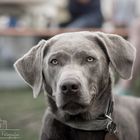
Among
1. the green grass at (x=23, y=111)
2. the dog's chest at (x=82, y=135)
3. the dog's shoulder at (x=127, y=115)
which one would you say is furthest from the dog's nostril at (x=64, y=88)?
the green grass at (x=23, y=111)

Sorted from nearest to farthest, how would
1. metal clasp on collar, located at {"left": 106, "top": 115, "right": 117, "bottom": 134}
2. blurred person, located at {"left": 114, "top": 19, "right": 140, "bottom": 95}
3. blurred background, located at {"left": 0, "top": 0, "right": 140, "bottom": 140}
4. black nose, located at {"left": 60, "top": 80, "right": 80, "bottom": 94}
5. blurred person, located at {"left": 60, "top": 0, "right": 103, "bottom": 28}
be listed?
black nose, located at {"left": 60, "top": 80, "right": 80, "bottom": 94}
metal clasp on collar, located at {"left": 106, "top": 115, "right": 117, "bottom": 134}
blurred person, located at {"left": 114, "top": 19, "right": 140, "bottom": 95}
blurred background, located at {"left": 0, "top": 0, "right": 140, "bottom": 140}
blurred person, located at {"left": 60, "top": 0, "right": 103, "bottom": 28}

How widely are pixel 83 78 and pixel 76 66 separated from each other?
12 centimetres

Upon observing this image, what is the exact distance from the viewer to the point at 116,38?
5289 mm

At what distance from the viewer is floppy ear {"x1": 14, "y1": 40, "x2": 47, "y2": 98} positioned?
521 cm

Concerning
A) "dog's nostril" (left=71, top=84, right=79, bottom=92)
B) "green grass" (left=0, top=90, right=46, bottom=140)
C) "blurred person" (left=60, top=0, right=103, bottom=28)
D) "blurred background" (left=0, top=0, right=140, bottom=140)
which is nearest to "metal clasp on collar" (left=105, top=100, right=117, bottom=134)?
"dog's nostril" (left=71, top=84, right=79, bottom=92)

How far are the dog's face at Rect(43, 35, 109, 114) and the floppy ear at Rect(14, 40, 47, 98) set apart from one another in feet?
0.15

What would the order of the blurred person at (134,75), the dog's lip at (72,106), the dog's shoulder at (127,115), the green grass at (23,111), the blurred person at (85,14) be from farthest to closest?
the blurred person at (85,14)
the blurred person at (134,75)
the green grass at (23,111)
the dog's shoulder at (127,115)
the dog's lip at (72,106)

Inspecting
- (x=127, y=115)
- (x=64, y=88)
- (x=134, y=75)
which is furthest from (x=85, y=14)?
(x=64, y=88)

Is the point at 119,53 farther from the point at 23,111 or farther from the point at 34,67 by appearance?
the point at 23,111

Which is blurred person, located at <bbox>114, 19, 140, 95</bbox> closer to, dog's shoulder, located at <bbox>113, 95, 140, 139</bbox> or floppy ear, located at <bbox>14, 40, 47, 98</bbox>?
dog's shoulder, located at <bbox>113, 95, 140, 139</bbox>

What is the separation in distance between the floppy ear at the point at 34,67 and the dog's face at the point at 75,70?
4 cm

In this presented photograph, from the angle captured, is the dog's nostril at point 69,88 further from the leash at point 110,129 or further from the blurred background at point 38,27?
the blurred background at point 38,27

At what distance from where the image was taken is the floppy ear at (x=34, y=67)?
5.21 m

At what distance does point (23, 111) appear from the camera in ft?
26.7
